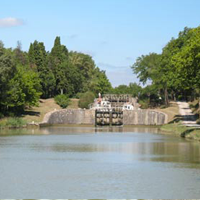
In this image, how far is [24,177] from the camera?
3622cm

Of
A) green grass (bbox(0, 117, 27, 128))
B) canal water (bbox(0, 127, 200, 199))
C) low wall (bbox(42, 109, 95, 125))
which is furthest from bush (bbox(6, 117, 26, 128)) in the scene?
canal water (bbox(0, 127, 200, 199))

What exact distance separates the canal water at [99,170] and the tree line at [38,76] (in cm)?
→ 3572

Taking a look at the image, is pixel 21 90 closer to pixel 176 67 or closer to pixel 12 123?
pixel 12 123

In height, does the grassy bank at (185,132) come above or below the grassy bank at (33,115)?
below

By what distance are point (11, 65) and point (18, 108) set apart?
1954 cm

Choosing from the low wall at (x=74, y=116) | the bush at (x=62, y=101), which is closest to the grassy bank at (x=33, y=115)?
the bush at (x=62, y=101)

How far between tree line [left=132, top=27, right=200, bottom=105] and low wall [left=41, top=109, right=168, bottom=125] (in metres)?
6.73

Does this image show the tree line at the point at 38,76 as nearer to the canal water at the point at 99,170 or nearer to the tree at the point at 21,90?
the tree at the point at 21,90

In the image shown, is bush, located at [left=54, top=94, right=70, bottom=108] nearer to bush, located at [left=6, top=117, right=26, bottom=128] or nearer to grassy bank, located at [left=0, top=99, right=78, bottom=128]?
grassy bank, located at [left=0, top=99, right=78, bottom=128]

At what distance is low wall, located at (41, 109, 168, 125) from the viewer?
11219 centimetres

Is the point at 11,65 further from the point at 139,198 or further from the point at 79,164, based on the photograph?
the point at 139,198

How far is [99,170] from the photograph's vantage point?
39.9 m

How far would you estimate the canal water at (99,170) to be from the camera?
31.5 metres

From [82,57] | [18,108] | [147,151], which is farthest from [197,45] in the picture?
[82,57]
